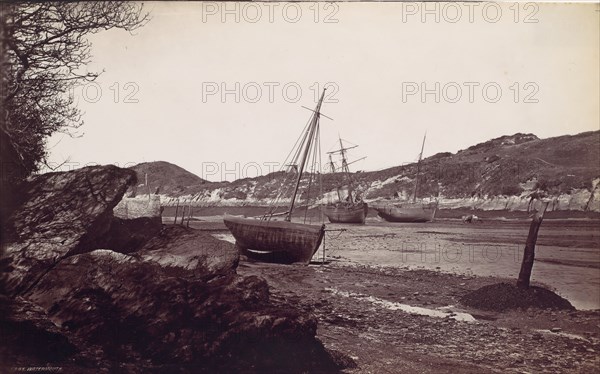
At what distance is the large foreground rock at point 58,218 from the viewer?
4.36 m

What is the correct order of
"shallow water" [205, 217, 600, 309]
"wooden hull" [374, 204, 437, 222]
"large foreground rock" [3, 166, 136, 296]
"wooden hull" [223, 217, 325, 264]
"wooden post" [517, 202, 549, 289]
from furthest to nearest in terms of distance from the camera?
"wooden hull" [374, 204, 437, 222]
"wooden hull" [223, 217, 325, 264]
"wooden post" [517, 202, 549, 289]
"shallow water" [205, 217, 600, 309]
"large foreground rock" [3, 166, 136, 296]

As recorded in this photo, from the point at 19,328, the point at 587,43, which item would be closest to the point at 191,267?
the point at 19,328

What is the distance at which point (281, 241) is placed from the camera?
32.9 feet

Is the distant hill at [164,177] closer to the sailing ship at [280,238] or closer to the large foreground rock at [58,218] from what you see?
the large foreground rock at [58,218]

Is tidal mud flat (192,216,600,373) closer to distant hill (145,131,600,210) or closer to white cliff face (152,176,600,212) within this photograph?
white cliff face (152,176,600,212)

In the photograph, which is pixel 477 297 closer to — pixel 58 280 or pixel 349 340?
pixel 349 340

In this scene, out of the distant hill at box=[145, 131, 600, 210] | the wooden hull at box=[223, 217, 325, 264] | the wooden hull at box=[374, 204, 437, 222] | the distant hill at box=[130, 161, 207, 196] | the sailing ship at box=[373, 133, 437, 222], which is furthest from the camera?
the wooden hull at box=[374, 204, 437, 222]

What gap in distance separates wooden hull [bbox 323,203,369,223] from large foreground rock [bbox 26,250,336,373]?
30771 mm

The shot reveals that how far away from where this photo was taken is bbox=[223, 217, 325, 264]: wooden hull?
9898 mm

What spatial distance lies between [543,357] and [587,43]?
445cm

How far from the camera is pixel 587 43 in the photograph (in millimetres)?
5402

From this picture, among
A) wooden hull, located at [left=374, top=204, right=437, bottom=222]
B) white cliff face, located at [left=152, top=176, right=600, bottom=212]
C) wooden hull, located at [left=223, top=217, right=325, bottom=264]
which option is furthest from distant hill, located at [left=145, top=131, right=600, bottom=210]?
wooden hull, located at [left=374, top=204, right=437, bottom=222]

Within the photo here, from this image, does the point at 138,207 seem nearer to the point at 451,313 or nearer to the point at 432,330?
the point at 432,330

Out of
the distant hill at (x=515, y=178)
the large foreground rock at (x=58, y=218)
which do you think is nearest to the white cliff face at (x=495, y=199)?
the distant hill at (x=515, y=178)
